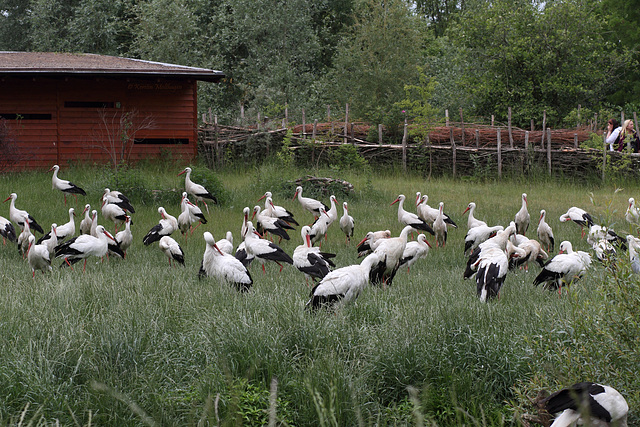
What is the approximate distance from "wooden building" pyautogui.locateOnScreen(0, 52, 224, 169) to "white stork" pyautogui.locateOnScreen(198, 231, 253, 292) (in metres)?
11.6

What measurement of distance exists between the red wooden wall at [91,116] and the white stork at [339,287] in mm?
13915

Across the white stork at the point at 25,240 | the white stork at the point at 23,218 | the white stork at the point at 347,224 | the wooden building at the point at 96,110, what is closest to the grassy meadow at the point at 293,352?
the white stork at the point at 25,240

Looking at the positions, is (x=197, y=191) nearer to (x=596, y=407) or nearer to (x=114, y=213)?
(x=114, y=213)

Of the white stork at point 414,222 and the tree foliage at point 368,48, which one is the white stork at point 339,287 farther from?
the tree foliage at point 368,48

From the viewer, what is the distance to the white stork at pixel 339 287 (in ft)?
20.0

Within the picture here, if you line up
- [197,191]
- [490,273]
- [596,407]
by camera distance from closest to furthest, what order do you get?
[596,407], [490,273], [197,191]

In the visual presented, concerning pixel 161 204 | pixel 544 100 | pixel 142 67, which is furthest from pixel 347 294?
pixel 544 100

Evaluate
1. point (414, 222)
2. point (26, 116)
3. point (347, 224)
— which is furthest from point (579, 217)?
point (26, 116)

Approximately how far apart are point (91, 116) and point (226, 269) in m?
13.7

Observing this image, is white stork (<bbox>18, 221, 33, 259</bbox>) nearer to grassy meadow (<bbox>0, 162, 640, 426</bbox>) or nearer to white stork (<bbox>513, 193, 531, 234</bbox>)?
grassy meadow (<bbox>0, 162, 640, 426</bbox>)

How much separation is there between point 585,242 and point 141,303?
8580 millimetres

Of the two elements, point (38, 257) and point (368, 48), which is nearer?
point (38, 257)

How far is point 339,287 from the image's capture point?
20.4 feet

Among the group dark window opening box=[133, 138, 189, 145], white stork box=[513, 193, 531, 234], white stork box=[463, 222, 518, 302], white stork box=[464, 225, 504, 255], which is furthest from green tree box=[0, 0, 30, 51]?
white stork box=[463, 222, 518, 302]
